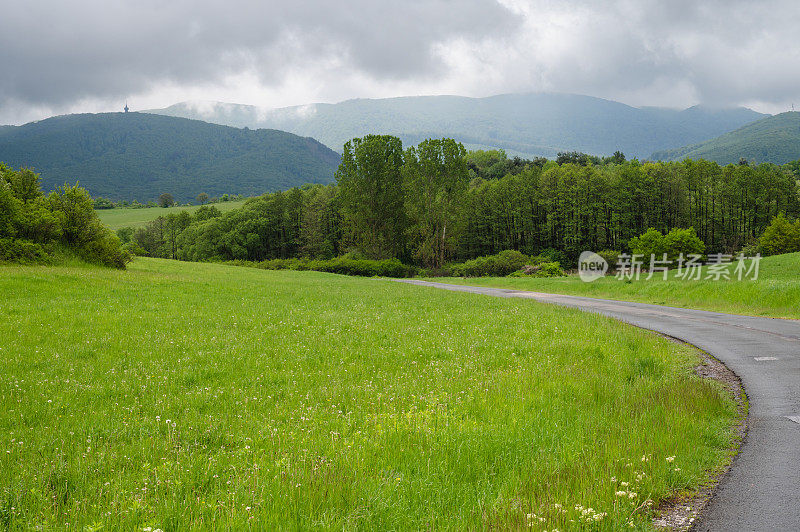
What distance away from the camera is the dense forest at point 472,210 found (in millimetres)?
75750

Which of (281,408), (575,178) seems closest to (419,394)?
(281,408)

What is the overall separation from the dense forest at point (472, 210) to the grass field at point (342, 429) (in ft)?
210

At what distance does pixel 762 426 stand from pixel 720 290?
24037 mm

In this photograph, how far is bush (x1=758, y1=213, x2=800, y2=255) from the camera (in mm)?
66188

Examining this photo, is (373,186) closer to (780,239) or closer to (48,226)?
(48,226)

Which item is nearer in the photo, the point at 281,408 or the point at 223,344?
the point at 281,408

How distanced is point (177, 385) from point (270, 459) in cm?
415

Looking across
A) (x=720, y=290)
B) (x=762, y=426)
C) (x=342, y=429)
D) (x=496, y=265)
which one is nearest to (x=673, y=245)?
(x=496, y=265)

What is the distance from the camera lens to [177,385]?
8.41 m

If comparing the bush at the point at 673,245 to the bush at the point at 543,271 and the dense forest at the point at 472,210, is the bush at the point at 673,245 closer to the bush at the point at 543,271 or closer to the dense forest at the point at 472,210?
the dense forest at the point at 472,210

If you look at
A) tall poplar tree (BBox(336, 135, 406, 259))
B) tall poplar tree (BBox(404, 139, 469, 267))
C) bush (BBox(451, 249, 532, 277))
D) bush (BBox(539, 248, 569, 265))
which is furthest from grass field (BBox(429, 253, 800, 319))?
bush (BBox(539, 248, 569, 265))

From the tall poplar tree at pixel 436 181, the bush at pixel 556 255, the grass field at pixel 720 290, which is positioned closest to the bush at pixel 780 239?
the bush at pixel 556 255

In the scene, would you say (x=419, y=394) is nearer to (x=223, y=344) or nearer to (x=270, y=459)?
(x=270, y=459)

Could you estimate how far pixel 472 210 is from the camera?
9606 centimetres
